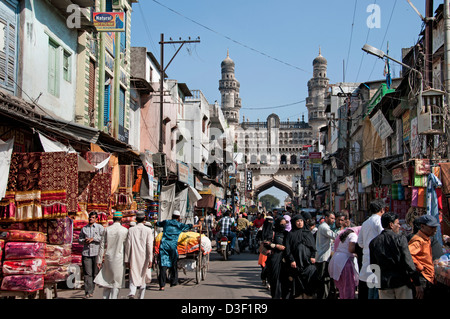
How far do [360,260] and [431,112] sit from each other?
5918mm

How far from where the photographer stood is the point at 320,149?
171ft

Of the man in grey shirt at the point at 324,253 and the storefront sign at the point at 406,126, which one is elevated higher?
the storefront sign at the point at 406,126

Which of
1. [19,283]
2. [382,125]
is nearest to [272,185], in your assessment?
[382,125]

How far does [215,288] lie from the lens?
32.9 ft

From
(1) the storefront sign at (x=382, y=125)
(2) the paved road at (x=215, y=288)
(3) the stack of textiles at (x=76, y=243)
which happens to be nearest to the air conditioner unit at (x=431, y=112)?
(2) the paved road at (x=215, y=288)

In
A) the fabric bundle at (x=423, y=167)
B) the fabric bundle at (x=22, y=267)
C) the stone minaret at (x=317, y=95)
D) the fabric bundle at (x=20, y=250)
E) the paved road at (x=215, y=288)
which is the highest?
the stone minaret at (x=317, y=95)

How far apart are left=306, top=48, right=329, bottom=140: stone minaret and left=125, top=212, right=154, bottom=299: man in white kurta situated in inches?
3883

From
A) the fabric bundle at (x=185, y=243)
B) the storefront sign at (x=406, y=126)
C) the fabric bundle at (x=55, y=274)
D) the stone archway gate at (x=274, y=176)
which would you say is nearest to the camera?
the fabric bundle at (x=55, y=274)

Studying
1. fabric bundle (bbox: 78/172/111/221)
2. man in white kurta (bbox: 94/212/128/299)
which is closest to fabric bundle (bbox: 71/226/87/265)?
fabric bundle (bbox: 78/172/111/221)

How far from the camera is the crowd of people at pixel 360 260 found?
18.0 ft

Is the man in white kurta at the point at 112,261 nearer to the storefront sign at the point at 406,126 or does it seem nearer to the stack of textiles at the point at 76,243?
the stack of textiles at the point at 76,243

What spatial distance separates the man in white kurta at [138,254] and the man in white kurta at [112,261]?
0.34 feet
